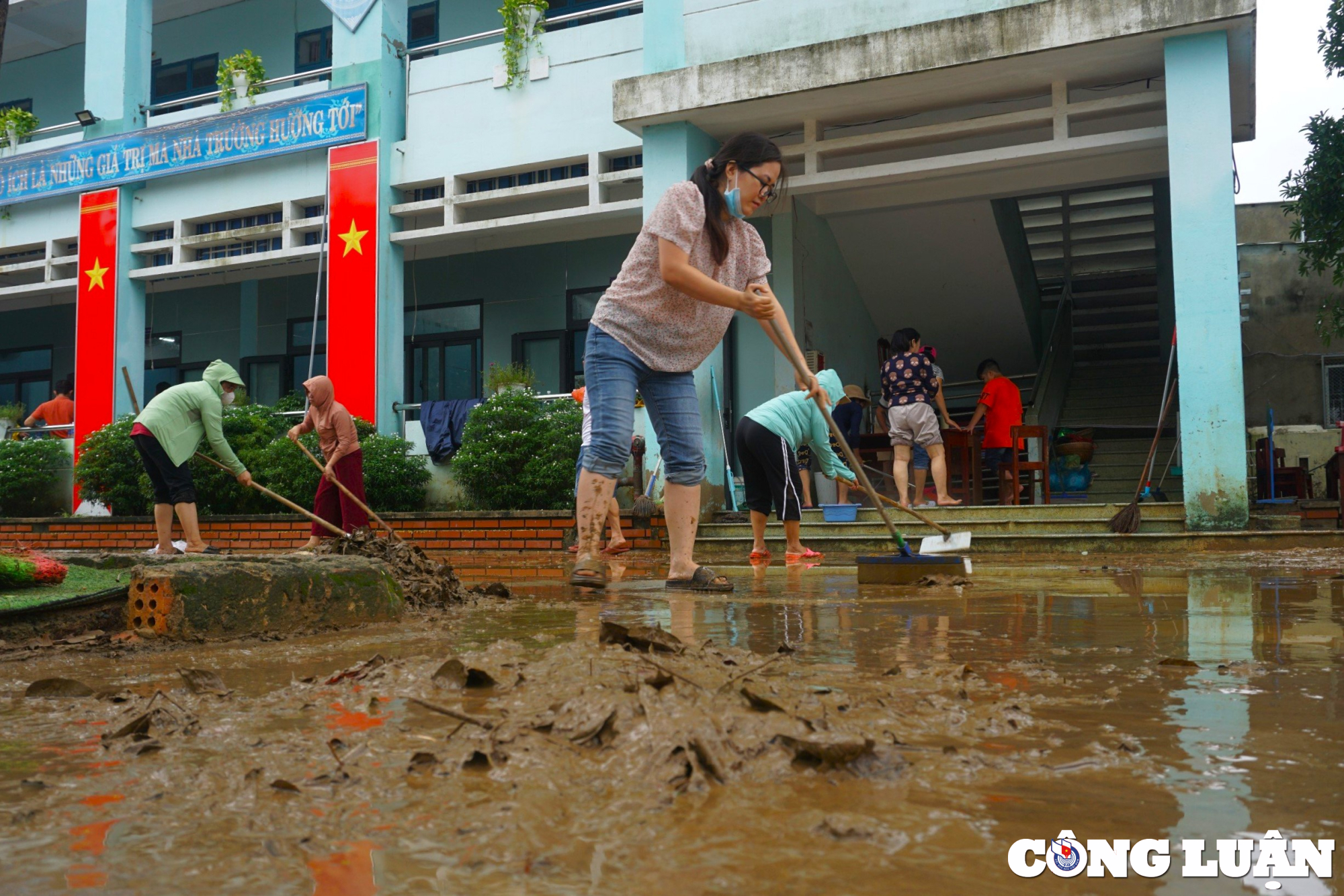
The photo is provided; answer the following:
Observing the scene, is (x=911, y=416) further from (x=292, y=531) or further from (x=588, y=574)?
(x=292, y=531)

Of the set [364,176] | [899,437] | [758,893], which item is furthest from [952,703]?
[364,176]

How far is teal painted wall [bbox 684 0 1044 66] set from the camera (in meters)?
9.17

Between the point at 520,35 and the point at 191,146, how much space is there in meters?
4.82

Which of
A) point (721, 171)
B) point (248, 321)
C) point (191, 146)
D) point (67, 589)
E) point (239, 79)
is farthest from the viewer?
point (248, 321)

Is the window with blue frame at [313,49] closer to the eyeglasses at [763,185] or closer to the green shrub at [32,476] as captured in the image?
the green shrub at [32,476]

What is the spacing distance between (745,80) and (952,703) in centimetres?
867

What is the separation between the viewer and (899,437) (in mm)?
8812

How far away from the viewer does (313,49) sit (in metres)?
15.0

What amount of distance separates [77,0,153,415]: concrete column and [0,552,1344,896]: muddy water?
41.3 feet

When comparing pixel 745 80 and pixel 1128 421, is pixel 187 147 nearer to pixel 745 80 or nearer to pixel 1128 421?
pixel 745 80

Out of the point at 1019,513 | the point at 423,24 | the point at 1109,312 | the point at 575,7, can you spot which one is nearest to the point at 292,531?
the point at 1019,513

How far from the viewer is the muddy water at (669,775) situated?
0.93 meters

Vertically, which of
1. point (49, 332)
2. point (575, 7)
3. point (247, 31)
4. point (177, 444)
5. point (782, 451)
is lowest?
point (782, 451)

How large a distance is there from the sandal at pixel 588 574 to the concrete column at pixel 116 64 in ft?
41.2
